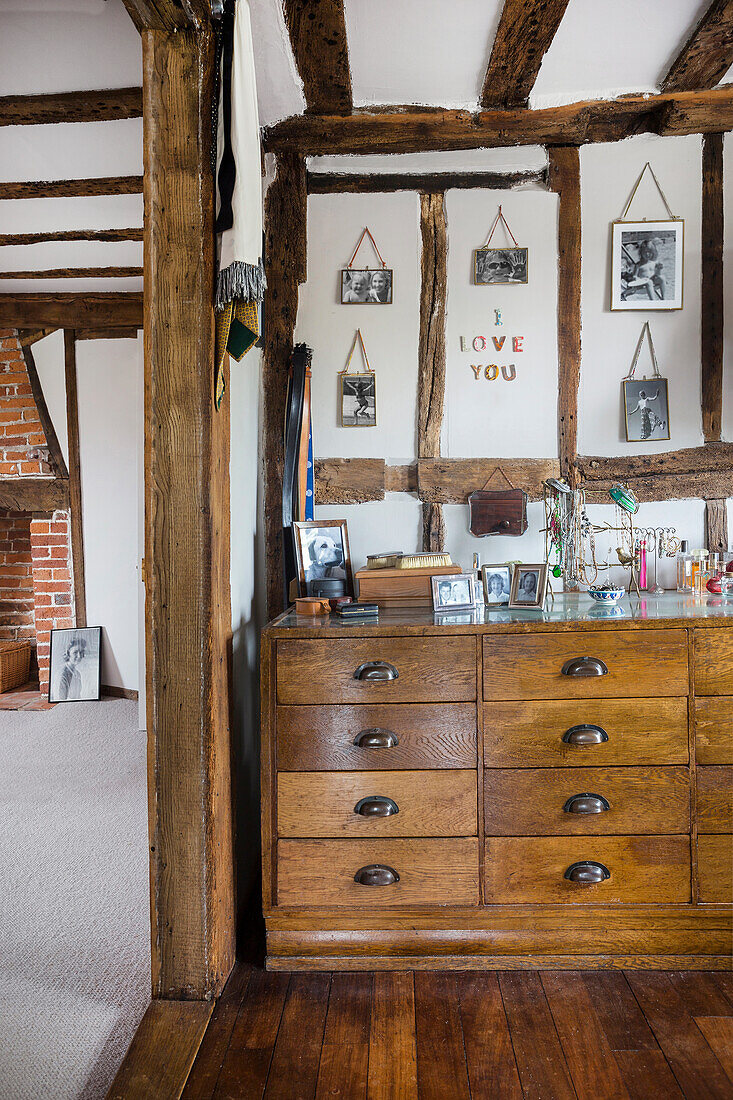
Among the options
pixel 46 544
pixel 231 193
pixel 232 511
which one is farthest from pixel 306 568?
pixel 46 544

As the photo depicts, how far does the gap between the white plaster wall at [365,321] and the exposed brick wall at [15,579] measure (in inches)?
144

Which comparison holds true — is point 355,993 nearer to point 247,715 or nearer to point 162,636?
point 247,715

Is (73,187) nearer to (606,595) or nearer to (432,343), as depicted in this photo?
(432,343)

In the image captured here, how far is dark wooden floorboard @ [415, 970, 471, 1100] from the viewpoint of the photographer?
1.58m

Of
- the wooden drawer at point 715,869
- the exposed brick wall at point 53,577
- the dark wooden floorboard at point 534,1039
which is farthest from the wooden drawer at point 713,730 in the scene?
the exposed brick wall at point 53,577

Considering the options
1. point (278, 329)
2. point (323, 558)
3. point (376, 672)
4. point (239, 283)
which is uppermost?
point (278, 329)

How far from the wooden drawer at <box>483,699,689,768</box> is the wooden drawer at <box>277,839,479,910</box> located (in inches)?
11.2

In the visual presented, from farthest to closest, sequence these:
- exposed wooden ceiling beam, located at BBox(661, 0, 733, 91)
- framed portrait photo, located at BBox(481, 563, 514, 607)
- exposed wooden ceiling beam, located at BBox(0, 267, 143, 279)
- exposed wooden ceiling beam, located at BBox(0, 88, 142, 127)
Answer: exposed wooden ceiling beam, located at BBox(0, 267, 143, 279) < exposed wooden ceiling beam, located at BBox(0, 88, 142, 127) < framed portrait photo, located at BBox(481, 563, 514, 607) < exposed wooden ceiling beam, located at BBox(661, 0, 733, 91)

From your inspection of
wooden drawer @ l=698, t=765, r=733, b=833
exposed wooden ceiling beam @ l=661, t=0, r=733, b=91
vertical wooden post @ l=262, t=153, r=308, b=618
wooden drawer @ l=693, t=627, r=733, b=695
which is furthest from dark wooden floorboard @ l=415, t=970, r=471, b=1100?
exposed wooden ceiling beam @ l=661, t=0, r=733, b=91

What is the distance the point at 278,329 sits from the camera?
2.64m

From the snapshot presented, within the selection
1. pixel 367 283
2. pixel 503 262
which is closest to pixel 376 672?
pixel 367 283

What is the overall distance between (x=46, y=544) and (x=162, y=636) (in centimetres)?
366

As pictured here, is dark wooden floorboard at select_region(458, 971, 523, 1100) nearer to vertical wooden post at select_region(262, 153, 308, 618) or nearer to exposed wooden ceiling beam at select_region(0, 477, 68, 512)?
vertical wooden post at select_region(262, 153, 308, 618)

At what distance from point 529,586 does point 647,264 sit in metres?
1.29
